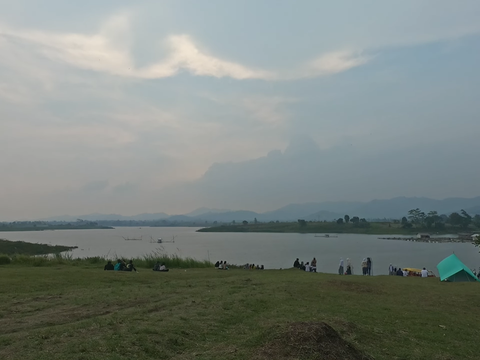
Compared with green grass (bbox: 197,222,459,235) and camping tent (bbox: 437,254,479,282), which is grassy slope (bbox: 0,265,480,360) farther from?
green grass (bbox: 197,222,459,235)

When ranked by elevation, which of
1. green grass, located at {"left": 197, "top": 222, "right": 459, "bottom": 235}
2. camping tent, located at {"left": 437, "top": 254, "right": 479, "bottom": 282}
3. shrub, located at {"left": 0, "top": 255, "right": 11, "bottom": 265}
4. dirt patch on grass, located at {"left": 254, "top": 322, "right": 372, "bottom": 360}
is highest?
dirt patch on grass, located at {"left": 254, "top": 322, "right": 372, "bottom": 360}

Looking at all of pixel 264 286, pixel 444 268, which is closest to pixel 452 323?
pixel 264 286

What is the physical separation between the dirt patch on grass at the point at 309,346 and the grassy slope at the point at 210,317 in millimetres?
392

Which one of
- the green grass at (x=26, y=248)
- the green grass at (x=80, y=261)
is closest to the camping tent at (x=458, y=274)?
the green grass at (x=80, y=261)

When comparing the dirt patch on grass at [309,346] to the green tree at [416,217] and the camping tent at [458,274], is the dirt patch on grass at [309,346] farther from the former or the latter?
the green tree at [416,217]

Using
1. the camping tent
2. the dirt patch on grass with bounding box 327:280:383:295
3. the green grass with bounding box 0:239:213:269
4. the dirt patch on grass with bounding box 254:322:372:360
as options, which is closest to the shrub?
the green grass with bounding box 0:239:213:269

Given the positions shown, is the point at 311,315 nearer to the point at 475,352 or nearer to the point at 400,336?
the point at 400,336

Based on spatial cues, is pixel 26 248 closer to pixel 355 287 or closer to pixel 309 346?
pixel 355 287

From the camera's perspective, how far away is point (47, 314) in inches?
390

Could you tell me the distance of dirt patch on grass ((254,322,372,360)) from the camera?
6.91 m

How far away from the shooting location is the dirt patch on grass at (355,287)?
16469 millimetres

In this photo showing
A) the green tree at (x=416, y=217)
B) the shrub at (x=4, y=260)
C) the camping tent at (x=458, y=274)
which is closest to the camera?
the camping tent at (x=458, y=274)

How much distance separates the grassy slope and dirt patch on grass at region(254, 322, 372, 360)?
0.39 m

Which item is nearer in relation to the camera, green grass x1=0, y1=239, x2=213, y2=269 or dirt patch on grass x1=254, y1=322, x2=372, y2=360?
dirt patch on grass x1=254, y1=322, x2=372, y2=360
